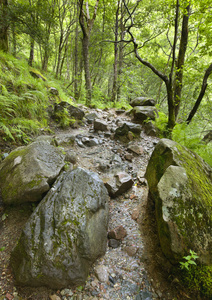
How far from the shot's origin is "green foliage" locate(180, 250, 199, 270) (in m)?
1.65

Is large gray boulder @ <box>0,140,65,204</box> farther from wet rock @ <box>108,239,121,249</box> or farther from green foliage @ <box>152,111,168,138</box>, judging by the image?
green foliage @ <box>152,111,168,138</box>

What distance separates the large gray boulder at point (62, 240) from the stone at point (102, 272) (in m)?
0.14

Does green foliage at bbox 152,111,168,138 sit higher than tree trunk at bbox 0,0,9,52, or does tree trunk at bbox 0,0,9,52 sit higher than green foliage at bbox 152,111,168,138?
tree trunk at bbox 0,0,9,52

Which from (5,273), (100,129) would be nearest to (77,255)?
(5,273)

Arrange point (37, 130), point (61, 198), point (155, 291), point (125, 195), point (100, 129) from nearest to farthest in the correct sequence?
point (155, 291), point (61, 198), point (125, 195), point (37, 130), point (100, 129)

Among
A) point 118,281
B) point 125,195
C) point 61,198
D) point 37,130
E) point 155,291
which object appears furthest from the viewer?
point 37,130

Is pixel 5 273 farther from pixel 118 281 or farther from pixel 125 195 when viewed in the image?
pixel 125 195

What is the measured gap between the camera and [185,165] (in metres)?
2.70

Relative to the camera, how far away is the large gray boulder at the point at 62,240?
6.29 feet

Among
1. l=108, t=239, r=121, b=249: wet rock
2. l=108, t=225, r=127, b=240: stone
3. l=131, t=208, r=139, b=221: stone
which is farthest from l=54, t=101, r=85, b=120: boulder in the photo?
l=108, t=239, r=121, b=249: wet rock

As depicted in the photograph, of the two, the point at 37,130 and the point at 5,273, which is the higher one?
the point at 37,130

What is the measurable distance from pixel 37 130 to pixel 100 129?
9.42ft

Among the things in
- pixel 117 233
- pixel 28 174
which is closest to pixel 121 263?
pixel 117 233

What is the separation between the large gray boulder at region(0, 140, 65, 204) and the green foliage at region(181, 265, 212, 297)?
2.44m
